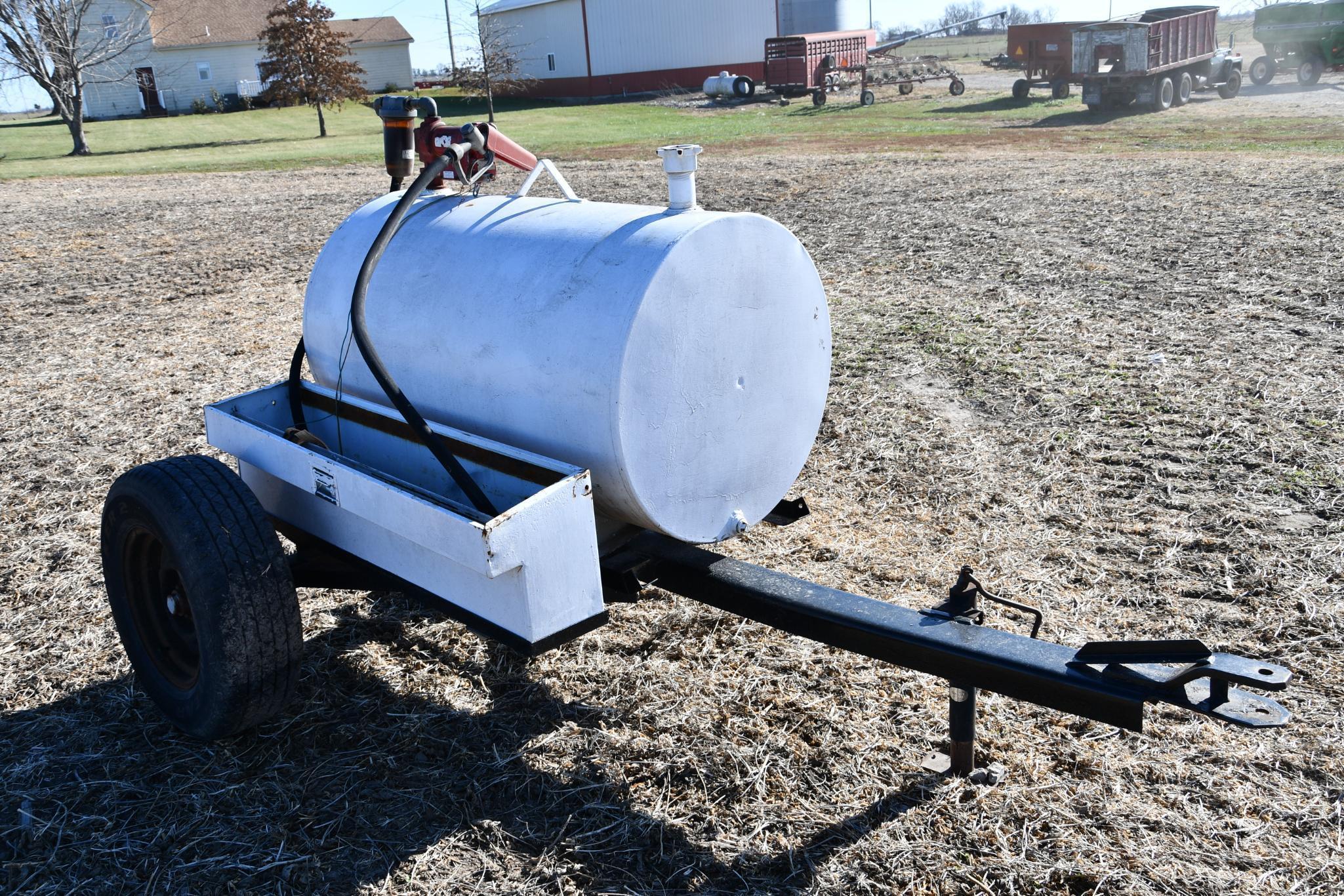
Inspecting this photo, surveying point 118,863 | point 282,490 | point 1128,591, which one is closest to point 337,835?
point 118,863

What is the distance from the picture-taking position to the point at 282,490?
3.82 m

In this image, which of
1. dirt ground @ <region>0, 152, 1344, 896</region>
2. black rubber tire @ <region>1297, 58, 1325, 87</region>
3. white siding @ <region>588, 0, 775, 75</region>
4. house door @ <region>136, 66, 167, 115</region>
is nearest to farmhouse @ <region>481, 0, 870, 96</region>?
white siding @ <region>588, 0, 775, 75</region>

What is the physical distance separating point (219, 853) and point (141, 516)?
1138 millimetres

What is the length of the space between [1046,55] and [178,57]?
42149mm

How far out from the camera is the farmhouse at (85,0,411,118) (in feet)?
170

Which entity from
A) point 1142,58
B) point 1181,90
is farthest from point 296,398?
point 1181,90

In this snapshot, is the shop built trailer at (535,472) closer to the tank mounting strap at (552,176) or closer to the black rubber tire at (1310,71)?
the tank mounting strap at (552,176)

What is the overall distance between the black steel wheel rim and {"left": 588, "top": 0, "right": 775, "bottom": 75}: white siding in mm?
47688

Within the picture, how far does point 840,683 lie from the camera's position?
3895mm

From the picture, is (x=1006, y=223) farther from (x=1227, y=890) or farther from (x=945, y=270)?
(x=1227, y=890)

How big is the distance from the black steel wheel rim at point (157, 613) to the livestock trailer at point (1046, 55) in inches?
1198

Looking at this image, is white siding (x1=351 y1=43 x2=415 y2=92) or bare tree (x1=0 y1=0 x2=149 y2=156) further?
white siding (x1=351 y1=43 x2=415 y2=92)

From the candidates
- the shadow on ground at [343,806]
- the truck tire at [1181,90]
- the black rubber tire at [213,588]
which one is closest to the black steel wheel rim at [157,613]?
the black rubber tire at [213,588]

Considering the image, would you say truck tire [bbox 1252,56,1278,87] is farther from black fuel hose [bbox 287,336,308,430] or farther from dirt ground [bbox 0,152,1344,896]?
black fuel hose [bbox 287,336,308,430]
